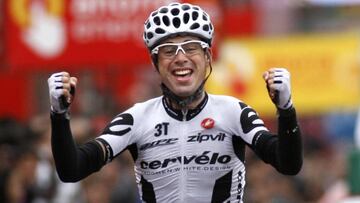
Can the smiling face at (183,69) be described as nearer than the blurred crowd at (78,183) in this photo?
Yes

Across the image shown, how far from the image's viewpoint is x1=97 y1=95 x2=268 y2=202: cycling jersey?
10023 millimetres

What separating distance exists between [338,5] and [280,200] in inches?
820

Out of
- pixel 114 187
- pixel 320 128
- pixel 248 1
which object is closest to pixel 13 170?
pixel 114 187

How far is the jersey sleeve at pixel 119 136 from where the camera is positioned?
10.1 meters

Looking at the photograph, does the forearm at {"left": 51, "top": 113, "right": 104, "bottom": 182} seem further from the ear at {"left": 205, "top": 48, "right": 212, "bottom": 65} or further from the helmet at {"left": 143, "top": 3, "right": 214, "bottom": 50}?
the ear at {"left": 205, "top": 48, "right": 212, "bottom": 65}

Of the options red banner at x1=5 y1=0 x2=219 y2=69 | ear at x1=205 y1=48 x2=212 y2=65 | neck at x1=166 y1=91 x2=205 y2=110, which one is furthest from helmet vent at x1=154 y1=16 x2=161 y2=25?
red banner at x1=5 y1=0 x2=219 y2=69

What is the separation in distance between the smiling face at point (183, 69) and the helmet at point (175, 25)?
4cm

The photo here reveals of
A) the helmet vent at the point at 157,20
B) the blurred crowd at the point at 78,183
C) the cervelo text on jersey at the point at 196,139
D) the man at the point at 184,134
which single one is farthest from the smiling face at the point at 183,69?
the blurred crowd at the point at 78,183

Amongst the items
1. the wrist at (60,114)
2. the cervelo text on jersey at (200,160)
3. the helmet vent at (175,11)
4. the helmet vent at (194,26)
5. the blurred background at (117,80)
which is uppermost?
the helmet vent at (175,11)

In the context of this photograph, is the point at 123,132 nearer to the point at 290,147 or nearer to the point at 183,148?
the point at 183,148

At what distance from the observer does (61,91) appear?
31.5ft

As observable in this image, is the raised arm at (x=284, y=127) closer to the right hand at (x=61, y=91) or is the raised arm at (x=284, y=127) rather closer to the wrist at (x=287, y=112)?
the wrist at (x=287, y=112)

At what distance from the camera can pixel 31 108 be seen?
20859 mm

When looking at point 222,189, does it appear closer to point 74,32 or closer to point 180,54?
point 180,54
